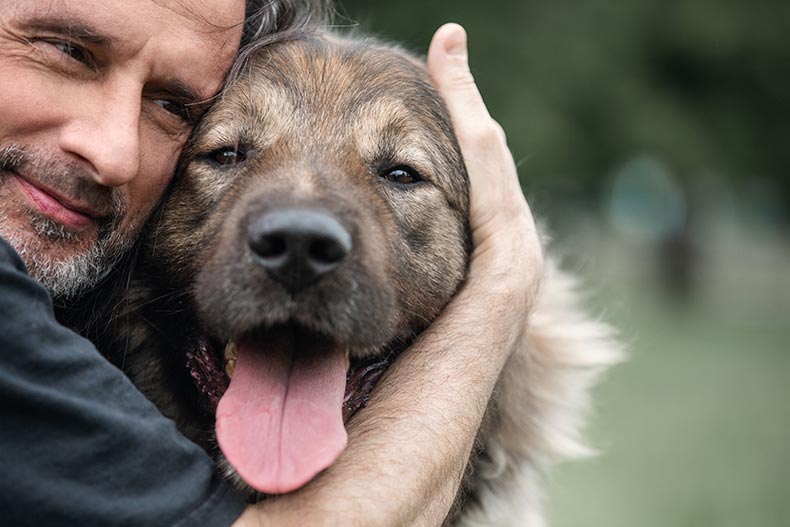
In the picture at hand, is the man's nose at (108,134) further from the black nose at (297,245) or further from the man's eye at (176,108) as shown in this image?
the black nose at (297,245)

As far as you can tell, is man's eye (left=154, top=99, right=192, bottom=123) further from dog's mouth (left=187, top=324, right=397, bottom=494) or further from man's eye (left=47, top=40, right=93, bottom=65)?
dog's mouth (left=187, top=324, right=397, bottom=494)

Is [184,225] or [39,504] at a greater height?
[39,504]

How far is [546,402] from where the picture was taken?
4.25 meters

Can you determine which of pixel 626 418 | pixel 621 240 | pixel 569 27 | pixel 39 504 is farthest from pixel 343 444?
pixel 621 240

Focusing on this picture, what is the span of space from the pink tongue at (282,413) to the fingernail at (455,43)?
4.88ft

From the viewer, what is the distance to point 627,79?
59.0 ft

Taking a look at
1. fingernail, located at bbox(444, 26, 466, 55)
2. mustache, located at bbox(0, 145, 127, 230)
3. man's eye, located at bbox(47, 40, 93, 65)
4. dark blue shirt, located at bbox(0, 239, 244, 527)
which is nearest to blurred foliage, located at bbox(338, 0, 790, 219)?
fingernail, located at bbox(444, 26, 466, 55)

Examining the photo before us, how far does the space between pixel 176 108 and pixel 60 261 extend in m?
0.76

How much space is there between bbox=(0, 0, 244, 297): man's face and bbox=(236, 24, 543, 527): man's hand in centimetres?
109

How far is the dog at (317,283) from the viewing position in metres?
3.01

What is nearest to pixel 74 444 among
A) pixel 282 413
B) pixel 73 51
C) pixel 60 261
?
pixel 282 413

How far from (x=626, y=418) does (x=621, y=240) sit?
1692 centimetres

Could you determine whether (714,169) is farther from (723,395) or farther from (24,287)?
(24,287)

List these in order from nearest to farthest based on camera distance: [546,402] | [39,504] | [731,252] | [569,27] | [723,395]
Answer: [39,504] → [546,402] → [723,395] → [569,27] → [731,252]
